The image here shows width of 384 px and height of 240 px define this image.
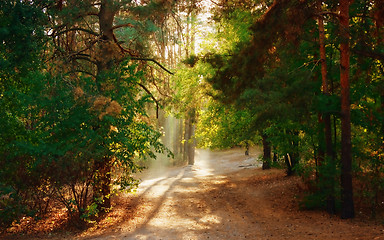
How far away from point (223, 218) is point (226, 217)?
0.55 ft

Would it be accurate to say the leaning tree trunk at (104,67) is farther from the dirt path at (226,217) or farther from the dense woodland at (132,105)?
the dirt path at (226,217)

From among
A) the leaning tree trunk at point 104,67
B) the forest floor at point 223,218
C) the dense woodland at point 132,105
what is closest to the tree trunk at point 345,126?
the dense woodland at point 132,105

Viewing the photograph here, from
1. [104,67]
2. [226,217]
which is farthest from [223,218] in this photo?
[104,67]

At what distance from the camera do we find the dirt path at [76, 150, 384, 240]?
9219 millimetres

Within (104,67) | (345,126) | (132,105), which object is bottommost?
(345,126)

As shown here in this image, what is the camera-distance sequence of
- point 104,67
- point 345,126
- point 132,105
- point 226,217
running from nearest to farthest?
point 345,126, point 132,105, point 226,217, point 104,67

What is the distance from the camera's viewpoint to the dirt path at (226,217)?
922cm

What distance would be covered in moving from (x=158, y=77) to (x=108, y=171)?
7588 millimetres

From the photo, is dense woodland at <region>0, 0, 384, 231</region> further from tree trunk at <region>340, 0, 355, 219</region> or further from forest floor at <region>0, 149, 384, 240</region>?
forest floor at <region>0, 149, 384, 240</region>

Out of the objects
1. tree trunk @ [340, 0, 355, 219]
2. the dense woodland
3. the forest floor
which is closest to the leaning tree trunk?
the dense woodland

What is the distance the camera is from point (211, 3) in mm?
15156

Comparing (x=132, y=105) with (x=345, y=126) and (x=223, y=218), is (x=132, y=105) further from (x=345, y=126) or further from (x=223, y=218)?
(x=345, y=126)

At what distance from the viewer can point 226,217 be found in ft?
37.8

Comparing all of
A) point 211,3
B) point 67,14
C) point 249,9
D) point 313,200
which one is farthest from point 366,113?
point 67,14
